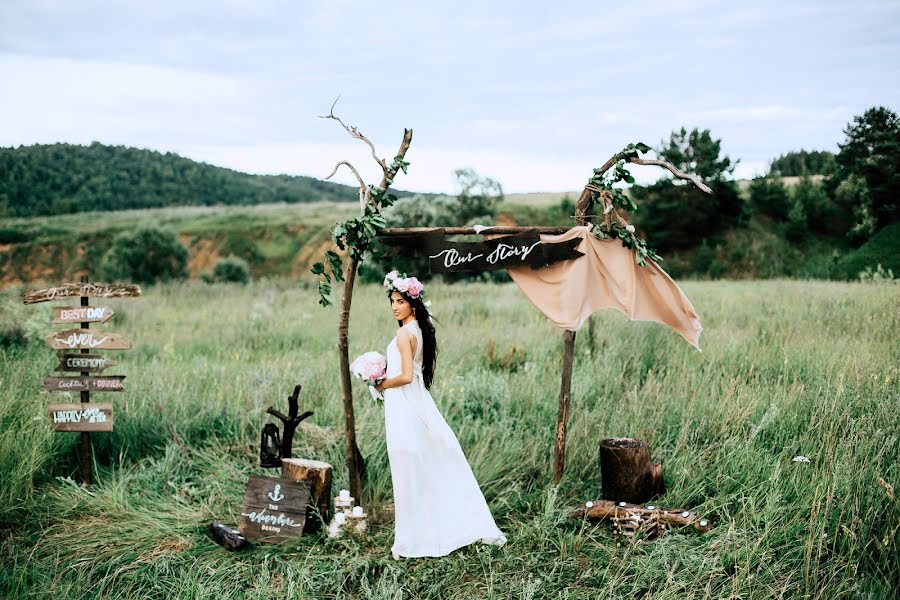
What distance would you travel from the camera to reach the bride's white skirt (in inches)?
187

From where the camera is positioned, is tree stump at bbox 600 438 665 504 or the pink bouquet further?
tree stump at bbox 600 438 665 504

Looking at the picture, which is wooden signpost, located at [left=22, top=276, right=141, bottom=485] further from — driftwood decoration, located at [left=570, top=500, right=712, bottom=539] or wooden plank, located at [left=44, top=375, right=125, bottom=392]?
driftwood decoration, located at [left=570, top=500, right=712, bottom=539]

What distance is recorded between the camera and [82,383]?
6.06m

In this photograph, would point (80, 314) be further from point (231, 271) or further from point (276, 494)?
point (231, 271)

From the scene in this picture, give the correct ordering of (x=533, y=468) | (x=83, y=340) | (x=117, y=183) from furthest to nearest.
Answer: (x=117, y=183)
(x=83, y=340)
(x=533, y=468)

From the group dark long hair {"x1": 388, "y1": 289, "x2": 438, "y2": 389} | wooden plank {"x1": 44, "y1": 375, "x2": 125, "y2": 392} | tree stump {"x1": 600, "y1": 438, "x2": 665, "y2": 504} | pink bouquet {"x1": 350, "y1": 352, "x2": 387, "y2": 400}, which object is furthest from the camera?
wooden plank {"x1": 44, "y1": 375, "x2": 125, "y2": 392}

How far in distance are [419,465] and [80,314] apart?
3495 millimetres

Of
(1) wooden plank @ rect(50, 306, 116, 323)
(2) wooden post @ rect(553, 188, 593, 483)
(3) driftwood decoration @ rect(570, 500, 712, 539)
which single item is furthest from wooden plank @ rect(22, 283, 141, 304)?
(3) driftwood decoration @ rect(570, 500, 712, 539)

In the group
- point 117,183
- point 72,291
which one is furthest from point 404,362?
point 117,183

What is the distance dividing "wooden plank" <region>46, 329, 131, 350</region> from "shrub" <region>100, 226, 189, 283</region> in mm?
21734

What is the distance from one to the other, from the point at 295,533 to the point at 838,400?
4.94m

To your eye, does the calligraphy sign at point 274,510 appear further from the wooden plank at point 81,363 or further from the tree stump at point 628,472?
the tree stump at point 628,472

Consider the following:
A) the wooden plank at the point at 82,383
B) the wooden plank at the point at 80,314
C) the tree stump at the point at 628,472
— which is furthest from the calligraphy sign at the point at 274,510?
the tree stump at the point at 628,472

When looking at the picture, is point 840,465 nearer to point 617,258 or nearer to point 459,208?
point 617,258
